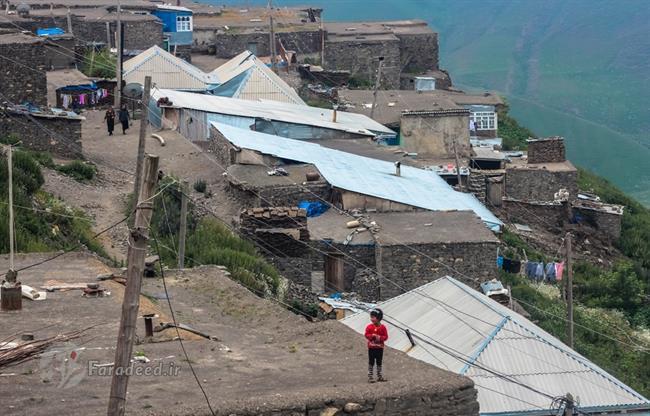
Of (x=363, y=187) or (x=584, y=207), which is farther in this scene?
(x=584, y=207)

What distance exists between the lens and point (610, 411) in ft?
54.1

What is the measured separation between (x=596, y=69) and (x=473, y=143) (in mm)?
57308

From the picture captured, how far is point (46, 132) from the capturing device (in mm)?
28625

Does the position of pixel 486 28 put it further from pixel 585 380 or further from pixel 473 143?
pixel 585 380

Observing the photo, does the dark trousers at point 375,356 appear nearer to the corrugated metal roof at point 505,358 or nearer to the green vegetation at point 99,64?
the corrugated metal roof at point 505,358

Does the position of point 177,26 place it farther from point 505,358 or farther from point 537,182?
point 505,358

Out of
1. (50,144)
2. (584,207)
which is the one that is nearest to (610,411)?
(50,144)

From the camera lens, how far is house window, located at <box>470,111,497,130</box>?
46.8 meters

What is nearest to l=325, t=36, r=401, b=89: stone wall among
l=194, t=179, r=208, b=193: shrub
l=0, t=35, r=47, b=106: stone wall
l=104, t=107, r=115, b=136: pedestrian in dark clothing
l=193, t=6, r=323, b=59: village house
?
l=193, t=6, r=323, b=59: village house

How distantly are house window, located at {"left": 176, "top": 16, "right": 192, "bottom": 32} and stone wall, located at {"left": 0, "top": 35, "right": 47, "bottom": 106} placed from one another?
902 inches

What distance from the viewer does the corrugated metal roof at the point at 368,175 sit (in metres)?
28.3

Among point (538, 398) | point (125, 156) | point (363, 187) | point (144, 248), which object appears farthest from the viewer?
point (125, 156)

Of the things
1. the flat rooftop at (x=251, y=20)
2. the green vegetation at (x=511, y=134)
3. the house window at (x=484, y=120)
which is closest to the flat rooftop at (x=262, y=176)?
the green vegetation at (x=511, y=134)

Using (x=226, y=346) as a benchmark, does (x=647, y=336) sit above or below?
below
